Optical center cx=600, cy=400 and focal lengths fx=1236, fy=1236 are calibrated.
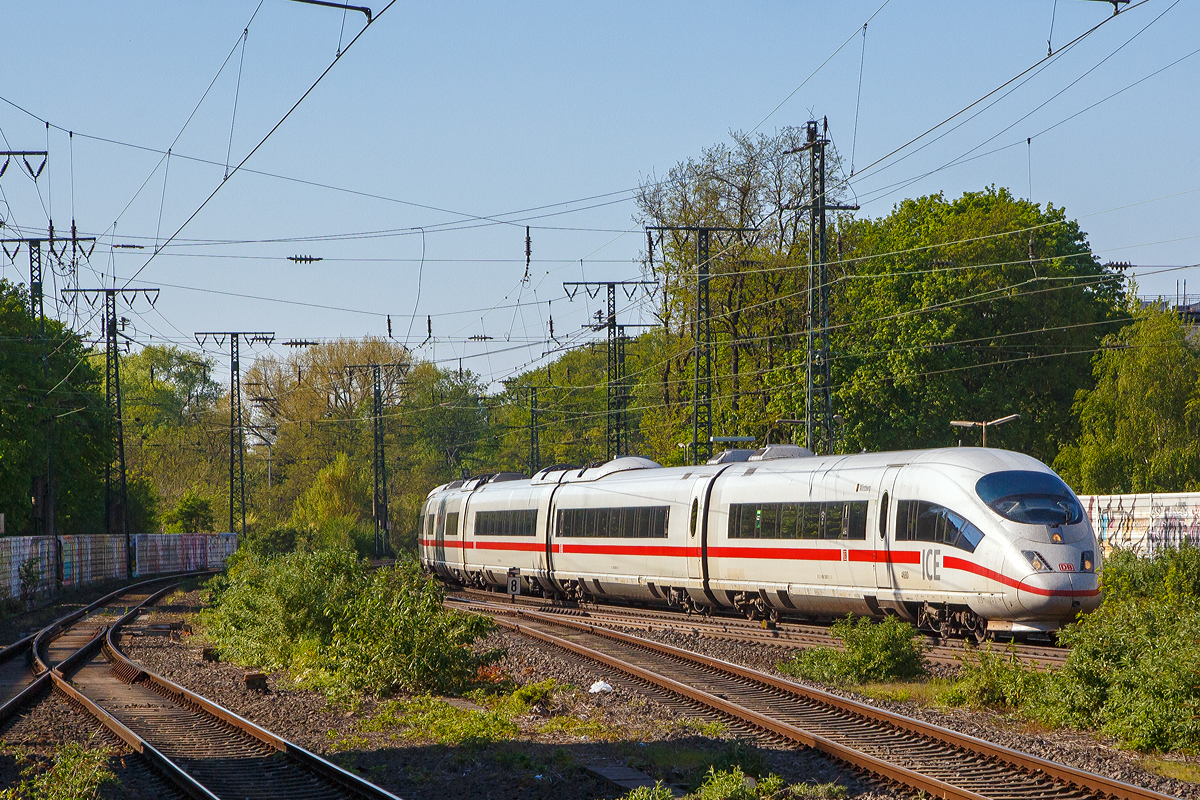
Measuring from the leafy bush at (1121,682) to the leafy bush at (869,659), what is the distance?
1.18 meters

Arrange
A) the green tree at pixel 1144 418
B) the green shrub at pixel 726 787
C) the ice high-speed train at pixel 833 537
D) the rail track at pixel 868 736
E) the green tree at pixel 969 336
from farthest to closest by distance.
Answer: the green tree at pixel 969 336, the green tree at pixel 1144 418, the ice high-speed train at pixel 833 537, the rail track at pixel 868 736, the green shrub at pixel 726 787

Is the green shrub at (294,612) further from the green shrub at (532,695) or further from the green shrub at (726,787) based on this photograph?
the green shrub at (726,787)

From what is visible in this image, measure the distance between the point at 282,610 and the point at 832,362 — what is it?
3259 cm

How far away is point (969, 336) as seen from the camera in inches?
1950

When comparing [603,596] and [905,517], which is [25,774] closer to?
[905,517]

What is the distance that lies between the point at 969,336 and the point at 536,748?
4138 centimetres

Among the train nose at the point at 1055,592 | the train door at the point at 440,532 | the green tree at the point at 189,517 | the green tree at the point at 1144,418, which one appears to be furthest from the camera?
the green tree at the point at 189,517

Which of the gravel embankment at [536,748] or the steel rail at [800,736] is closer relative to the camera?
the steel rail at [800,736]

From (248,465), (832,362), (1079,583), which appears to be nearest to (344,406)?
(248,465)

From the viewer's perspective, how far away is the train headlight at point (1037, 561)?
678 inches

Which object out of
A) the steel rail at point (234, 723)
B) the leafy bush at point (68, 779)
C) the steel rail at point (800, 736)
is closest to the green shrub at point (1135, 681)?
the steel rail at point (800, 736)

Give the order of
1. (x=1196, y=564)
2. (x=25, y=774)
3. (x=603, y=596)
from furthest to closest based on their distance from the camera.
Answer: (x=603, y=596)
(x=1196, y=564)
(x=25, y=774)

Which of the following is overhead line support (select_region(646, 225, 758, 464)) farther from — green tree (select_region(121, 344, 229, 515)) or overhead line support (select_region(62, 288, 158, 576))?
green tree (select_region(121, 344, 229, 515))

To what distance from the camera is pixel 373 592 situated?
17.8m
